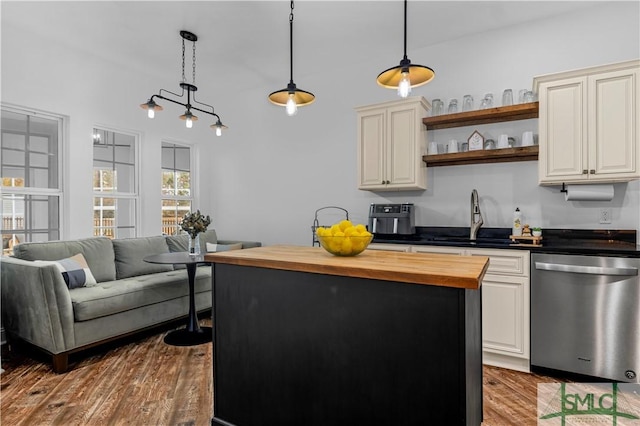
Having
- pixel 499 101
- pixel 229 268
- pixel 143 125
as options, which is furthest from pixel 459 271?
pixel 143 125

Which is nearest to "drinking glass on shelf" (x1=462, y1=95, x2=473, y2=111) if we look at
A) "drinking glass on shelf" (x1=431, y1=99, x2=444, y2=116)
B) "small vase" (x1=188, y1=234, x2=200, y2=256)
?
"drinking glass on shelf" (x1=431, y1=99, x2=444, y2=116)

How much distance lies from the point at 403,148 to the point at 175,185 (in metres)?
3.22

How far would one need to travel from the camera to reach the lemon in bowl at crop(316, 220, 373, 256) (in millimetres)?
1748

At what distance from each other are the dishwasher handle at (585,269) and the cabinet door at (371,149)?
1578 millimetres

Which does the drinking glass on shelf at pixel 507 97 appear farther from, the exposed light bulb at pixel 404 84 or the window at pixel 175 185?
the window at pixel 175 185

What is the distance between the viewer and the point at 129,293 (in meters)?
3.28

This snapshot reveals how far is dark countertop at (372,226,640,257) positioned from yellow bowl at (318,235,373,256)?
156 centimetres

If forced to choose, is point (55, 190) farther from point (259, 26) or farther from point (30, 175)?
point (259, 26)

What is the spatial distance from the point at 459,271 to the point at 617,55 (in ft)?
9.90

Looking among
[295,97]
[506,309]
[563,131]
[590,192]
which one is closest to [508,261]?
[506,309]

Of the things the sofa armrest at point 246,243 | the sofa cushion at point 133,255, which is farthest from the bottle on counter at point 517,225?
the sofa cushion at point 133,255

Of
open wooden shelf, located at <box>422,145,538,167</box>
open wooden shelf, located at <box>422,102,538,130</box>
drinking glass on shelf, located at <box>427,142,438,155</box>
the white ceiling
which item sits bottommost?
open wooden shelf, located at <box>422,145,538,167</box>

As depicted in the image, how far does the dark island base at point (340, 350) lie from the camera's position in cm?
139

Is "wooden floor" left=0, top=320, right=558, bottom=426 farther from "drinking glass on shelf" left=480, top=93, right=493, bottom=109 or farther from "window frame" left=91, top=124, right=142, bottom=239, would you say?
"drinking glass on shelf" left=480, top=93, right=493, bottom=109
